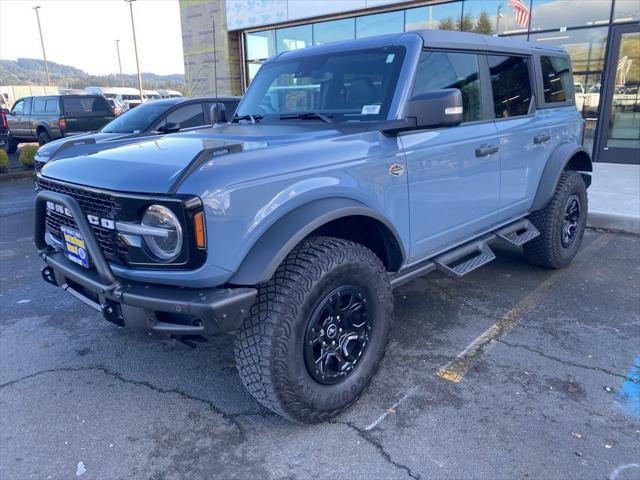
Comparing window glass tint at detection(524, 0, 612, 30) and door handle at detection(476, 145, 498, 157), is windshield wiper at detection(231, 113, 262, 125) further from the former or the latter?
window glass tint at detection(524, 0, 612, 30)

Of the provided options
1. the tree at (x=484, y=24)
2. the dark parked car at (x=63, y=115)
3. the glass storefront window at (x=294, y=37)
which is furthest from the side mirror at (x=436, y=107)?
the dark parked car at (x=63, y=115)

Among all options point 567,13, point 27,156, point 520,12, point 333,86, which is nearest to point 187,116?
point 333,86

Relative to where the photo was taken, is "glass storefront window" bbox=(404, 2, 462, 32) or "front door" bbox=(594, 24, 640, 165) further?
"glass storefront window" bbox=(404, 2, 462, 32)

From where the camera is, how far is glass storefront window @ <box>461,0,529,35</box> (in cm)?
1087

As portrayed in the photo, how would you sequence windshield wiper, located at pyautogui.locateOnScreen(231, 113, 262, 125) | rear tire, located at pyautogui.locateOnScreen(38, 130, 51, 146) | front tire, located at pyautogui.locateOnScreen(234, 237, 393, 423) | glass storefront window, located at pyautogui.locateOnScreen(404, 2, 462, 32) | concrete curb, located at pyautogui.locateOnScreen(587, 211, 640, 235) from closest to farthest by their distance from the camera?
1. front tire, located at pyautogui.locateOnScreen(234, 237, 393, 423)
2. windshield wiper, located at pyautogui.locateOnScreen(231, 113, 262, 125)
3. concrete curb, located at pyautogui.locateOnScreen(587, 211, 640, 235)
4. glass storefront window, located at pyautogui.locateOnScreen(404, 2, 462, 32)
5. rear tire, located at pyautogui.locateOnScreen(38, 130, 51, 146)

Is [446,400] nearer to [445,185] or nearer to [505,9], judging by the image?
[445,185]

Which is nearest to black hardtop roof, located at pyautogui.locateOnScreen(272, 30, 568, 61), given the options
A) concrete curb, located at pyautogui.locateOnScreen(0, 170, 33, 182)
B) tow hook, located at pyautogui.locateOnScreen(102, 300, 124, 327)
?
tow hook, located at pyautogui.locateOnScreen(102, 300, 124, 327)

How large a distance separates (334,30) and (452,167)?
1216cm

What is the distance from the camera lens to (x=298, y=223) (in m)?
2.41

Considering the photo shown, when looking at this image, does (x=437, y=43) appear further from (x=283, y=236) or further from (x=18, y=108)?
(x=18, y=108)

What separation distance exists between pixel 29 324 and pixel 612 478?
4.02 m

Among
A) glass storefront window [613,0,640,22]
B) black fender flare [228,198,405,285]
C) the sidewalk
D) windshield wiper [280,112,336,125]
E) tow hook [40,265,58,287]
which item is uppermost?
glass storefront window [613,0,640,22]

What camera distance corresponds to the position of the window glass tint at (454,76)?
10.8 feet

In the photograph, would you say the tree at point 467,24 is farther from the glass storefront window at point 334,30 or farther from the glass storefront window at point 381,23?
the glass storefront window at point 334,30
